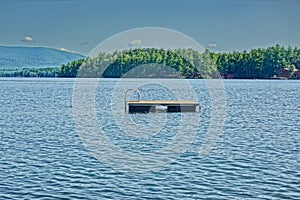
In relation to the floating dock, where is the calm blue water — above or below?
below

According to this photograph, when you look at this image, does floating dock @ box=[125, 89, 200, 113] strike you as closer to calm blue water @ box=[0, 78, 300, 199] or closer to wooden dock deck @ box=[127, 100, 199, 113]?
wooden dock deck @ box=[127, 100, 199, 113]

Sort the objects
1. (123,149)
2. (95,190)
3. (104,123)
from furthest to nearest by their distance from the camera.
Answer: (104,123) → (123,149) → (95,190)

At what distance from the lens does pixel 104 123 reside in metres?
49.3

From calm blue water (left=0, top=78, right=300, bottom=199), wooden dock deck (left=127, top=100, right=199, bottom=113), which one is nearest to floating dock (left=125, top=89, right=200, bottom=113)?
wooden dock deck (left=127, top=100, right=199, bottom=113)

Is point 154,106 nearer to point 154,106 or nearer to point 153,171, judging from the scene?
point 154,106

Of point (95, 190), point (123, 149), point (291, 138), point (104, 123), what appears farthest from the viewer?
point (104, 123)

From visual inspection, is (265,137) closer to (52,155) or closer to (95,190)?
(52,155)

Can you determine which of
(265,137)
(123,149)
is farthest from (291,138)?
(123,149)

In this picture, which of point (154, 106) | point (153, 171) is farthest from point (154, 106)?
point (153, 171)

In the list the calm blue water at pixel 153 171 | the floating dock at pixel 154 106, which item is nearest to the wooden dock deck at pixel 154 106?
the floating dock at pixel 154 106

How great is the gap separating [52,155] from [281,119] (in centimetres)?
3122

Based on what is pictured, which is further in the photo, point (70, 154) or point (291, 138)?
point (291, 138)

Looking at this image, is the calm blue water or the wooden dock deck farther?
the wooden dock deck

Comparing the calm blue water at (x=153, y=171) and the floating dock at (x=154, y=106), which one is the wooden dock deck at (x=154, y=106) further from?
the calm blue water at (x=153, y=171)
